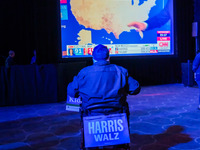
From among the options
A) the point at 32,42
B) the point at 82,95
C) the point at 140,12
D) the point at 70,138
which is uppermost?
the point at 140,12

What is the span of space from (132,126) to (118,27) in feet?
16.2

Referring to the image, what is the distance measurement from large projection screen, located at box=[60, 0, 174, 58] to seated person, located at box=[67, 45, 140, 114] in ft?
19.9

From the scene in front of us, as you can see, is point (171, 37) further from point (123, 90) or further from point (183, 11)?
point (123, 90)

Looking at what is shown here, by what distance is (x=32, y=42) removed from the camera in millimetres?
8688

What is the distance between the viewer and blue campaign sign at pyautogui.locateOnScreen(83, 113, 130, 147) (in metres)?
2.26

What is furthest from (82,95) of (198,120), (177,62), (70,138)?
(177,62)

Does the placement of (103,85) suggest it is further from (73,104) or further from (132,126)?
(132,126)

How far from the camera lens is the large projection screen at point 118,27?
329 inches

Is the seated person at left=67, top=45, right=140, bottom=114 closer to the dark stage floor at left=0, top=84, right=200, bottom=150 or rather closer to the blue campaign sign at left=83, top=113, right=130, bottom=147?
the blue campaign sign at left=83, top=113, right=130, bottom=147

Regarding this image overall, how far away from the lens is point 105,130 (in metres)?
2.28

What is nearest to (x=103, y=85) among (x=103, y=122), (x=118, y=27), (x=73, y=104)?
(x=103, y=122)

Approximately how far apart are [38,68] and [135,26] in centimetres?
393

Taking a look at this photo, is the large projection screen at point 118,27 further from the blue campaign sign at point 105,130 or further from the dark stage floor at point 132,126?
the blue campaign sign at point 105,130

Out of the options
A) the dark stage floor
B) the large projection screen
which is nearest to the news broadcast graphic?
the dark stage floor
